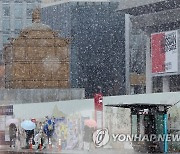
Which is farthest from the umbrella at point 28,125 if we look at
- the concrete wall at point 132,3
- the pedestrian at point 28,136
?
the concrete wall at point 132,3

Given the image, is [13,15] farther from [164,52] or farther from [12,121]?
[12,121]

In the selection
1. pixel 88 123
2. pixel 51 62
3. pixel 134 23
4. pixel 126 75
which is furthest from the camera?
pixel 126 75

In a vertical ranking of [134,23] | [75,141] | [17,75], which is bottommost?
[75,141]

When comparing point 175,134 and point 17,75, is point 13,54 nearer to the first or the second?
point 17,75

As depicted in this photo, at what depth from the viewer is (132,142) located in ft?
75.9

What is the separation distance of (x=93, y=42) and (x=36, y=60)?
7699cm

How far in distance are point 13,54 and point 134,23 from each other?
2268cm

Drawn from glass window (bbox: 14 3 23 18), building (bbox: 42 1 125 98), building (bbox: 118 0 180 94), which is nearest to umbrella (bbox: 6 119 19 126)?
building (bbox: 118 0 180 94)

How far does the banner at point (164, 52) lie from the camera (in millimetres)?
59031

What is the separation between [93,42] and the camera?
120812 mm

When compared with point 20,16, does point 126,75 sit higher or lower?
lower

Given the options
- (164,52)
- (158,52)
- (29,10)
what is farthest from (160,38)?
(29,10)

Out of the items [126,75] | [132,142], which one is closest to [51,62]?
[132,142]

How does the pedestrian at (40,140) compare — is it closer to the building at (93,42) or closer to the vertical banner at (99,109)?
the vertical banner at (99,109)
